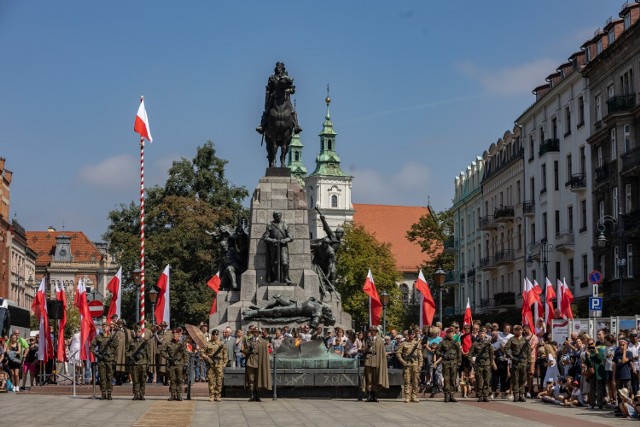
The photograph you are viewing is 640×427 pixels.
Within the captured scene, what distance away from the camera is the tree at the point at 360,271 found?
95.8 meters

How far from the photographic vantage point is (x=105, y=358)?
27.8 meters

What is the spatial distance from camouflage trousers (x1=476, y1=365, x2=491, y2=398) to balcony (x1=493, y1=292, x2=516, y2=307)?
170ft

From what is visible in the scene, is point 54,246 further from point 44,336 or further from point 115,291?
point 44,336

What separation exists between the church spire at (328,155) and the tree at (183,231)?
3680 inches

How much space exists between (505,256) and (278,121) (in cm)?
4693

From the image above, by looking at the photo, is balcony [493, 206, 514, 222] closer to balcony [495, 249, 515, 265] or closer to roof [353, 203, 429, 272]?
balcony [495, 249, 515, 265]

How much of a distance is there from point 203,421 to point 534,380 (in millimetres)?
13706

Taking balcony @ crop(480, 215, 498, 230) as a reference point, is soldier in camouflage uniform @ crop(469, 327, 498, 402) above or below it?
below

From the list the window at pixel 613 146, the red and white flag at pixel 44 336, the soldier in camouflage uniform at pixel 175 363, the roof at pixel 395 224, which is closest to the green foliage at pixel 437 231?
the roof at pixel 395 224

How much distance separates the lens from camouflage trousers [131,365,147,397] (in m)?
27.4

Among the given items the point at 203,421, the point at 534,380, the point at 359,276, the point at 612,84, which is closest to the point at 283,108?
the point at 534,380

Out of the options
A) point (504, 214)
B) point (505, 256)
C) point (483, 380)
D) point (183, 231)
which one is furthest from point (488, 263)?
point (483, 380)

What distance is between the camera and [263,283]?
114 ft

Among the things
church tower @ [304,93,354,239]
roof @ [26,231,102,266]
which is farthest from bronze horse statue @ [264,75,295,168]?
roof @ [26,231,102,266]
